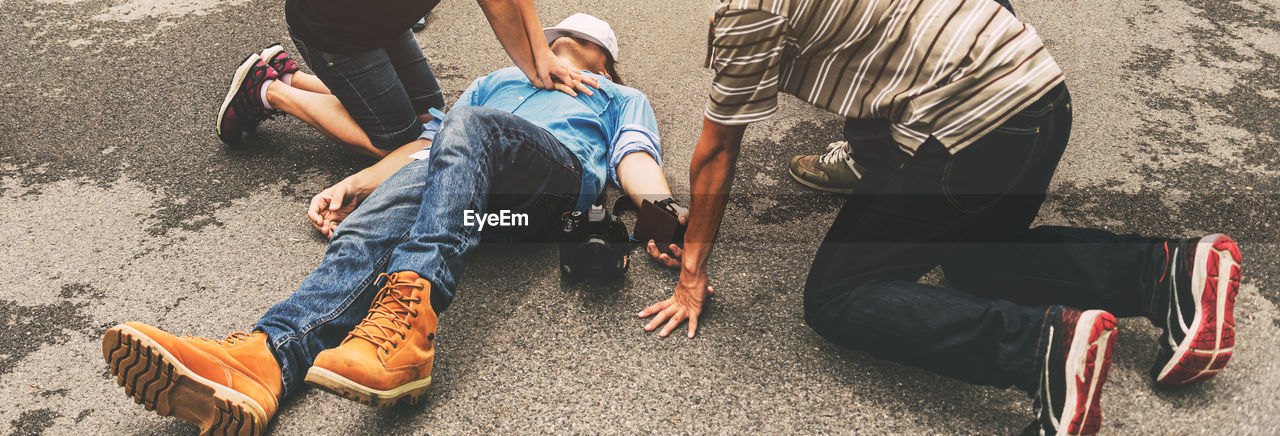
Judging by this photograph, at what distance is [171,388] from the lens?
1.25 m

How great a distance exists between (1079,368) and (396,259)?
1.29 meters

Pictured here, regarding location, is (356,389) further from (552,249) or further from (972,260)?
(972,260)

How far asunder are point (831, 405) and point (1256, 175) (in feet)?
5.76

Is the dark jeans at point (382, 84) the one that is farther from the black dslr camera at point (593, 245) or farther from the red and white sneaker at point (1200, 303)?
the red and white sneaker at point (1200, 303)

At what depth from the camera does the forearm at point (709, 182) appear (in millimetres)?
1316

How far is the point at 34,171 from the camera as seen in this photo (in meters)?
2.18

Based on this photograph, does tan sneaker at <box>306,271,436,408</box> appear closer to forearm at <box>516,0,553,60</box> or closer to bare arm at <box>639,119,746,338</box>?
bare arm at <box>639,119,746,338</box>

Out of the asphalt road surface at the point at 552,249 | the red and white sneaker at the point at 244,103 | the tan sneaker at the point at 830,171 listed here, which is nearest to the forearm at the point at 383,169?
the asphalt road surface at the point at 552,249

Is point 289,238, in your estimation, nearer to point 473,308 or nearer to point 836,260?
point 473,308

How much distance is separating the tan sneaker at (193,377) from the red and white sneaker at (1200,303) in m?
1.77

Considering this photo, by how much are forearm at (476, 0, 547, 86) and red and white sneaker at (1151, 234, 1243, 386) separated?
1629mm

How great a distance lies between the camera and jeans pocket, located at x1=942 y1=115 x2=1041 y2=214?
4.03ft

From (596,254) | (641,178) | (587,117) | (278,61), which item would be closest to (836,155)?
(641,178)

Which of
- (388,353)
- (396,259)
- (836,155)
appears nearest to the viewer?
(388,353)
